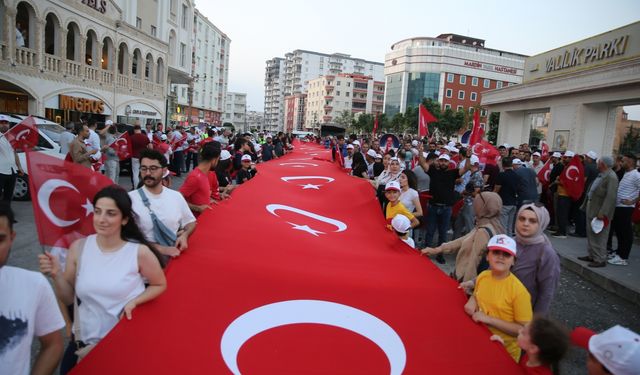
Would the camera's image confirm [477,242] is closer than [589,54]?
Yes

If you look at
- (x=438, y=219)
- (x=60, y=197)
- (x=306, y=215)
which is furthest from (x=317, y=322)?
(x=438, y=219)

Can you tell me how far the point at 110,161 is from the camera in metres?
11.0

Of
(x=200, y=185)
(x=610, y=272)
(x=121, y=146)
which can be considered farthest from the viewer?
(x=121, y=146)

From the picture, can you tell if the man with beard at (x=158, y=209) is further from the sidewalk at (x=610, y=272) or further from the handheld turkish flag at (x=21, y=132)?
the sidewalk at (x=610, y=272)

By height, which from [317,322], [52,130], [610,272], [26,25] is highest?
[26,25]

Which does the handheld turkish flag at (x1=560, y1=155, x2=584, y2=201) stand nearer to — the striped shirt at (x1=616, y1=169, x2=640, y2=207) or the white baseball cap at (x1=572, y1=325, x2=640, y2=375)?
the striped shirt at (x1=616, y1=169, x2=640, y2=207)

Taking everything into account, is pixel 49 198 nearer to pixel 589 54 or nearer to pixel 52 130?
pixel 52 130

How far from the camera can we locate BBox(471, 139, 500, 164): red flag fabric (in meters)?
10.7

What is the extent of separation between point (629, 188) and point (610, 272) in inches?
65.6

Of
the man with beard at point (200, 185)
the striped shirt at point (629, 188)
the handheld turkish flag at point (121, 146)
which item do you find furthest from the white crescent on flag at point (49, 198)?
Answer: the striped shirt at point (629, 188)

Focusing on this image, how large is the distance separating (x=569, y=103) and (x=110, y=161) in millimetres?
23997

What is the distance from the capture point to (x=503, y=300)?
112 inches

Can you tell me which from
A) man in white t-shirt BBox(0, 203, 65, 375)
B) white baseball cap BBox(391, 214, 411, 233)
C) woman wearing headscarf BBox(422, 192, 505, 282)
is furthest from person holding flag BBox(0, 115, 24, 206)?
woman wearing headscarf BBox(422, 192, 505, 282)

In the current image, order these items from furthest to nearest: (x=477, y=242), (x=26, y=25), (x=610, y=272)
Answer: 1. (x=26, y=25)
2. (x=610, y=272)
3. (x=477, y=242)
